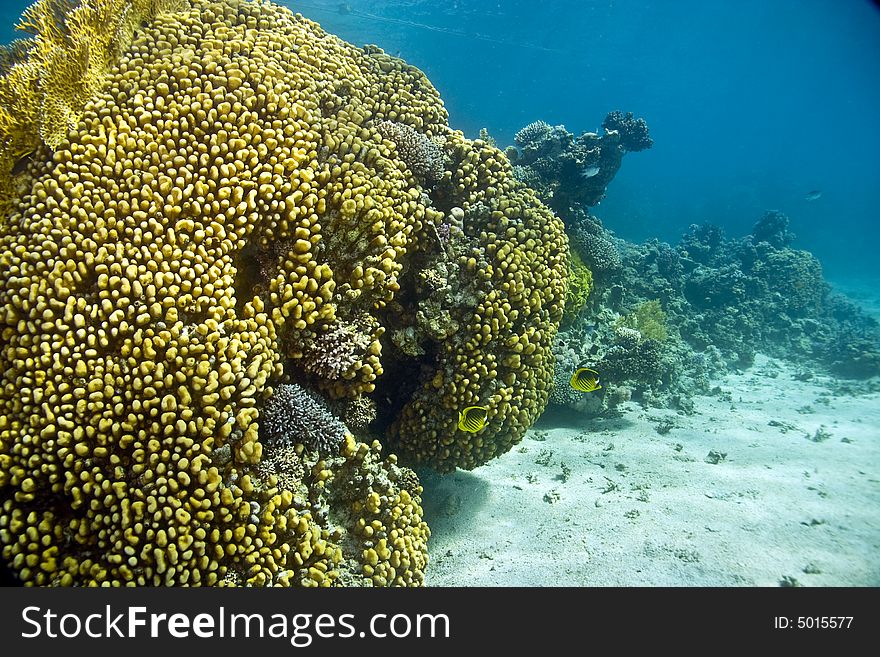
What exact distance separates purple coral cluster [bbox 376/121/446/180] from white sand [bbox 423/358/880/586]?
4078 millimetres

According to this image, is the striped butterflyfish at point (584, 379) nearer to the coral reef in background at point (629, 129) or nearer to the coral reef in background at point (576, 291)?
the coral reef in background at point (576, 291)

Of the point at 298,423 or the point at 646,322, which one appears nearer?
the point at 298,423

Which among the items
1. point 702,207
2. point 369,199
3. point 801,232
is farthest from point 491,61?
point 369,199

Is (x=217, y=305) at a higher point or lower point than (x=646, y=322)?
lower

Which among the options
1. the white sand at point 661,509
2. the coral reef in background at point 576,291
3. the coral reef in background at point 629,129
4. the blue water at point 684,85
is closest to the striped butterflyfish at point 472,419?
the white sand at point 661,509

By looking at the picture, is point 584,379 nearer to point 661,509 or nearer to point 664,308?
point 661,509

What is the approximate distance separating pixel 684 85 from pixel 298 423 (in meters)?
142

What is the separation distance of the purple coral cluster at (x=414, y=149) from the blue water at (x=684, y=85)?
117ft

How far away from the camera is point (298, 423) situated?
3.72 metres

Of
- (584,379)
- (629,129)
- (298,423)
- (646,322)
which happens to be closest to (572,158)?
(629,129)

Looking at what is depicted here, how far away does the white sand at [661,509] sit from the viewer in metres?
4.50

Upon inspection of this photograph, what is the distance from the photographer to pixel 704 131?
395 feet

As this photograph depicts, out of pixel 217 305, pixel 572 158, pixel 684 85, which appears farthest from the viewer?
pixel 684 85
